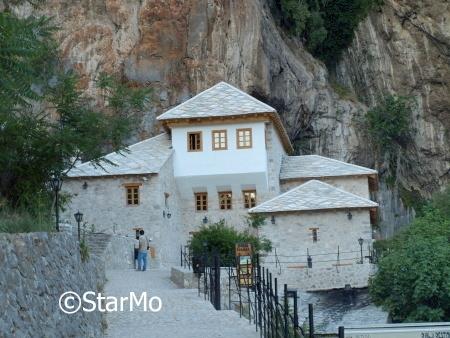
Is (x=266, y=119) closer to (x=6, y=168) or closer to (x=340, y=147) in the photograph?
(x=340, y=147)

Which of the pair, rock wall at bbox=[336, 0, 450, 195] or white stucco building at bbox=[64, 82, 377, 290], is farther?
rock wall at bbox=[336, 0, 450, 195]

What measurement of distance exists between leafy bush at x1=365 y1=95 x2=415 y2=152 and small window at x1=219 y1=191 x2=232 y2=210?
13.8m

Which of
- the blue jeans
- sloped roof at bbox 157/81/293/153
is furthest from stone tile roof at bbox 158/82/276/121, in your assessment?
the blue jeans

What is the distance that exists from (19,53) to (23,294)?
440 centimetres

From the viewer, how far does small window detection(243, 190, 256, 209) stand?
117ft

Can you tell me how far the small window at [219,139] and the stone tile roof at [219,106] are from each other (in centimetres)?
72

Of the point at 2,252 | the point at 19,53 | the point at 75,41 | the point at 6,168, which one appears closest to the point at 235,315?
the point at 6,168

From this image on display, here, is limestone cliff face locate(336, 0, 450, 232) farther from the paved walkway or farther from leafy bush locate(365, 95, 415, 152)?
the paved walkway

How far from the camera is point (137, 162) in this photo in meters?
34.5

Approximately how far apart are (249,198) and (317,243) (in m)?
4.97

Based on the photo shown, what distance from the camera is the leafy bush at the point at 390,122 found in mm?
47469

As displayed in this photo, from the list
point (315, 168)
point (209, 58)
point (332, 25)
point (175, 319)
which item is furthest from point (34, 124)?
point (332, 25)

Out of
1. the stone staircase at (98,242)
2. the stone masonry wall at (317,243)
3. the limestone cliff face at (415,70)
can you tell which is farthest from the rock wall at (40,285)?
the limestone cliff face at (415,70)

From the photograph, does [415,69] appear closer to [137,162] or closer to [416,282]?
[137,162]
